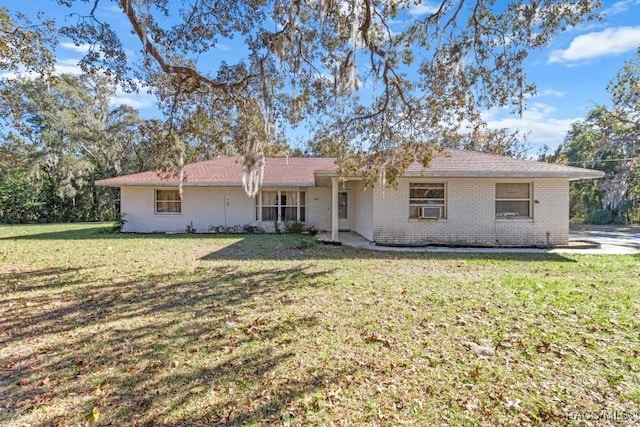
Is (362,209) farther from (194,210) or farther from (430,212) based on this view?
(194,210)

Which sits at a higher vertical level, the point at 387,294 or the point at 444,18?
the point at 444,18

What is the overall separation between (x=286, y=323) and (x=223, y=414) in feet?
6.52

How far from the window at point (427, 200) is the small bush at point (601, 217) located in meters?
22.7

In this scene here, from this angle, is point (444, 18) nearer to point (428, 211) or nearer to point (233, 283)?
point (428, 211)

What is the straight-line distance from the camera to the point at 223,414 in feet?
9.17

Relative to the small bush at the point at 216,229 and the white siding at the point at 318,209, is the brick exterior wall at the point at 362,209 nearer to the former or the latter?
the white siding at the point at 318,209

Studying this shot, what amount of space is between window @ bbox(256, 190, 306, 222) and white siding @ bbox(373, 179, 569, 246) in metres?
5.87

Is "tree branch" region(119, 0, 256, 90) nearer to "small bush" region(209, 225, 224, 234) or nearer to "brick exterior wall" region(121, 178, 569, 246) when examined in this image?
"brick exterior wall" region(121, 178, 569, 246)

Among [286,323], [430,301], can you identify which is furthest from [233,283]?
[430,301]

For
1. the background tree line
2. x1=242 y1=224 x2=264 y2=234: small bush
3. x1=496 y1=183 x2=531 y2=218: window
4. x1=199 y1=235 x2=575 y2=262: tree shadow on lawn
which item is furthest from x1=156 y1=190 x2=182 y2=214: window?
the background tree line

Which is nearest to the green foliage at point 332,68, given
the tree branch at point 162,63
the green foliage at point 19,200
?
the tree branch at point 162,63

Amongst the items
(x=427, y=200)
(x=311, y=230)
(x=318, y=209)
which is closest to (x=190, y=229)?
(x=311, y=230)

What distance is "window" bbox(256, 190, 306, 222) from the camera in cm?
1722

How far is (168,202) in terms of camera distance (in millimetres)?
17219
